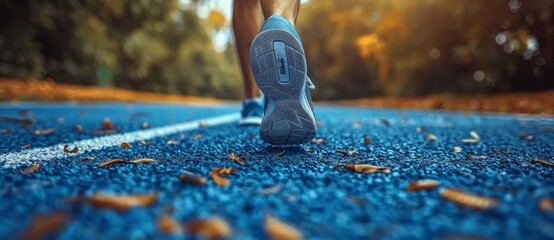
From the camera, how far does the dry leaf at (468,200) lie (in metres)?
0.82

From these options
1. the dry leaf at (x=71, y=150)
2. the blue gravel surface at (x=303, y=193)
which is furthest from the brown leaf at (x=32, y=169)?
the dry leaf at (x=71, y=150)

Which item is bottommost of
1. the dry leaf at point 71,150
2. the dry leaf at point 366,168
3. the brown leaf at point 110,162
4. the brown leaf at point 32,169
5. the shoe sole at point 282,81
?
the dry leaf at point 366,168

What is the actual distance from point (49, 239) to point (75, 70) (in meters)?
11.8

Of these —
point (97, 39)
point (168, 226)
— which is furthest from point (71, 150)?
point (97, 39)

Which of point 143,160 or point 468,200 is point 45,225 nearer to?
point 143,160

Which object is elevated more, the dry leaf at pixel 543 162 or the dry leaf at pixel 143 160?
the dry leaf at pixel 143 160

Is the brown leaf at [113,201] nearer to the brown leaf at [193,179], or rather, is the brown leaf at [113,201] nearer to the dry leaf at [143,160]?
the brown leaf at [193,179]

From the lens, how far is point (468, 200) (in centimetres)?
85

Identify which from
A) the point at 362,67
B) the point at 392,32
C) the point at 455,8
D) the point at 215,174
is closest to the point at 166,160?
the point at 215,174

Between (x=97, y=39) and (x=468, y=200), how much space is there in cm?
1181

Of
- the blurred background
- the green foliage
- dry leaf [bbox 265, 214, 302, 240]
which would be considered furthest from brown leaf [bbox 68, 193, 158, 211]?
the green foliage

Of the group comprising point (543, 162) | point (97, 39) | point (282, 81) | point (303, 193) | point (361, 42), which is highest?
point (97, 39)

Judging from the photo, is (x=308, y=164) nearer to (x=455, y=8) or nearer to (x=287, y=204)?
(x=287, y=204)

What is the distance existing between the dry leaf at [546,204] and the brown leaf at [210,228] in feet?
1.96
